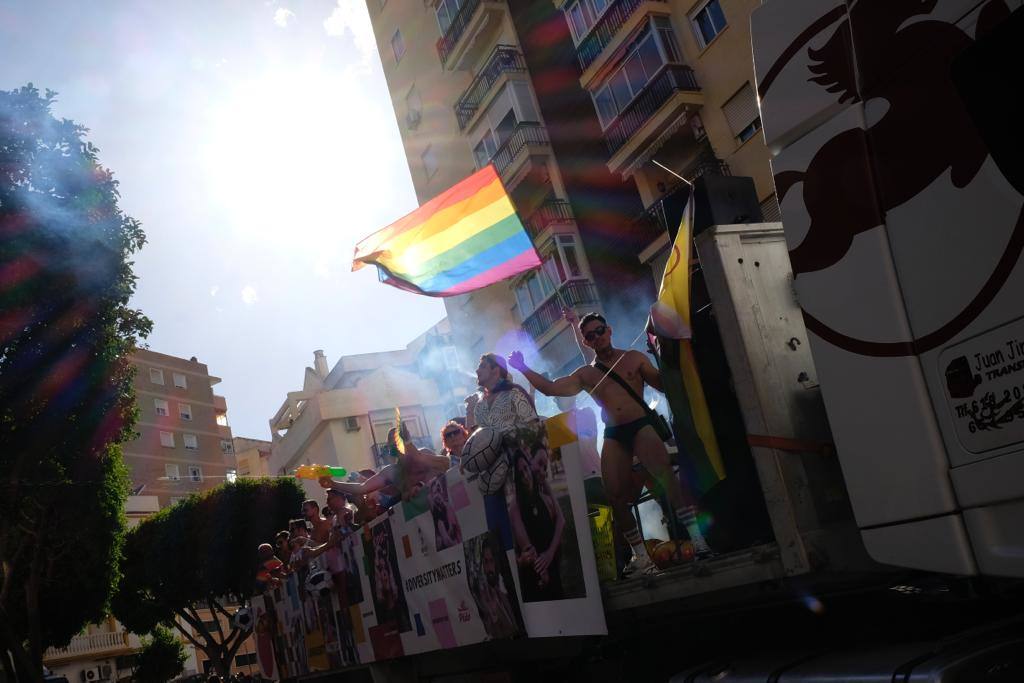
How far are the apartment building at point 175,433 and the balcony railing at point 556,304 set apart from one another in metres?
44.8

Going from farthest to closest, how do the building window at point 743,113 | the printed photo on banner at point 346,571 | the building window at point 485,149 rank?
1. the building window at point 485,149
2. the building window at point 743,113
3. the printed photo on banner at point 346,571

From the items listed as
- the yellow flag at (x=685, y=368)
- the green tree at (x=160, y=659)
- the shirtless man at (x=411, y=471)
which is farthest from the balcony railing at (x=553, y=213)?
the green tree at (x=160, y=659)

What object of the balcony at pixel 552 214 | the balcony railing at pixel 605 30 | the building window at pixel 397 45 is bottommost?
Answer: the balcony at pixel 552 214

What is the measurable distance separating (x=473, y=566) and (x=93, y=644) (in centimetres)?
5273

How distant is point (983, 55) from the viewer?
2.69 m

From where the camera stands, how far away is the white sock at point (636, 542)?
479cm

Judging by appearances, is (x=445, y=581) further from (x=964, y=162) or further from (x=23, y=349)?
(x=23, y=349)

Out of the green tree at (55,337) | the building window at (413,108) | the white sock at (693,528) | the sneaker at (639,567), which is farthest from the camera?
the building window at (413,108)

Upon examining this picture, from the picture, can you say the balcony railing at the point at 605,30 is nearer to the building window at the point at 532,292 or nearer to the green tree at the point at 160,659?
the building window at the point at 532,292

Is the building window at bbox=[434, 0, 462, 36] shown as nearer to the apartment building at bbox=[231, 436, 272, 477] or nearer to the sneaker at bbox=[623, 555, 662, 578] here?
the sneaker at bbox=[623, 555, 662, 578]

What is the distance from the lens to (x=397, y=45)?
35.4 meters

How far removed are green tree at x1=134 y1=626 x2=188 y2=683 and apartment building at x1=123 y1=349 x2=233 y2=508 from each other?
18.1 m

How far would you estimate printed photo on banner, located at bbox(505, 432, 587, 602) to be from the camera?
4742 mm

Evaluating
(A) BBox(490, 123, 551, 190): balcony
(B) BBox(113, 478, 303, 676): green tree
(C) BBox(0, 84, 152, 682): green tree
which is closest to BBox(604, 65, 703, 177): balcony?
(A) BBox(490, 123, 551, 190): balcony
